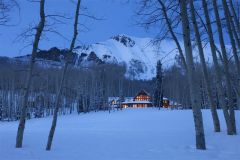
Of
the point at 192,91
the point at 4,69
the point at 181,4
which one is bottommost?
the point at 192,91

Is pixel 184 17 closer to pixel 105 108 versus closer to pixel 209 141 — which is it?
pixel 209 141

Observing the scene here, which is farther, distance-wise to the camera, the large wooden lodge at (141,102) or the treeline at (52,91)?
the large wooden lodge at (141,102)

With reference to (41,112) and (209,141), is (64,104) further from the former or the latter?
(209,141)

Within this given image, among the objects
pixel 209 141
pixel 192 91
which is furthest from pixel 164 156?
pixel 209 141

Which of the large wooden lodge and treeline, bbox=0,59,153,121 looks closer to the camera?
treeline, bbox=0,59,153,121

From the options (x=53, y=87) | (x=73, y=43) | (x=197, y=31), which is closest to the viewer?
(x=73, y=43)

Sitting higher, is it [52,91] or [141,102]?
[52,91]

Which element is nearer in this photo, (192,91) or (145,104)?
(192,91)

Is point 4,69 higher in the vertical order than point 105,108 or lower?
higher

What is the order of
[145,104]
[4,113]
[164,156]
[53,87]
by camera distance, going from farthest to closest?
[145,104] < [53,87] < [4,113] < [164,156]

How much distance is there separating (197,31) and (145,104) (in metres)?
77.3

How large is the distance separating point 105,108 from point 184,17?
61.6 meters

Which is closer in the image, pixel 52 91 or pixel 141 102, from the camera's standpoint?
pixel 52 91

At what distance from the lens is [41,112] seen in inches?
2406
